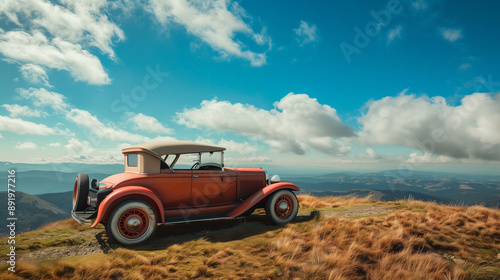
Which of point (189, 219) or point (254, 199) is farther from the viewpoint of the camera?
point (254, 199)

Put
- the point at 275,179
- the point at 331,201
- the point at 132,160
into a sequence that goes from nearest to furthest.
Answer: the point at 132,160 → the point at 275,179 → the point at 331,201

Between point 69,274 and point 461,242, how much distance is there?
7.50 meters

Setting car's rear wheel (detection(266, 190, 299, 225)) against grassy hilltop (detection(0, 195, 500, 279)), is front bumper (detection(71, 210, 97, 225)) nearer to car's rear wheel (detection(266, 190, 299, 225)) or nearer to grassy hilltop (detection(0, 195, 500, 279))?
grassy hilltop (detection(0, 195, 500, 279))

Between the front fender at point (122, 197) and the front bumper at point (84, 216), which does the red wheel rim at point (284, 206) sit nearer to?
the front fender at point (122, 197)

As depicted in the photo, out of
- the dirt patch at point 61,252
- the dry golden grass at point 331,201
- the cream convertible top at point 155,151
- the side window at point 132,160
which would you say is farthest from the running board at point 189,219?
the dry golden grass at point 331,201

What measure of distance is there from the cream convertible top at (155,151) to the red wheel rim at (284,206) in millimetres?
2530

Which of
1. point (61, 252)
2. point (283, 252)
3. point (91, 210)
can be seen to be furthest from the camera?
point (91, 210)

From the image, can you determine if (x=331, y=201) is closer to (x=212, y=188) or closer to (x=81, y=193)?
(x=212, y=188)

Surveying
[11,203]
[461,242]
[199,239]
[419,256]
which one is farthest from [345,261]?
[11,203]

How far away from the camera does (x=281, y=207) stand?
690 cm

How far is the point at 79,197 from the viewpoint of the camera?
5.69 m

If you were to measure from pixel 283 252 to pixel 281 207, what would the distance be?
248cm

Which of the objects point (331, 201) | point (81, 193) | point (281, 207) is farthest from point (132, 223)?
point (331, 201)

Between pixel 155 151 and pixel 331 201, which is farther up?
pixel 155 151
